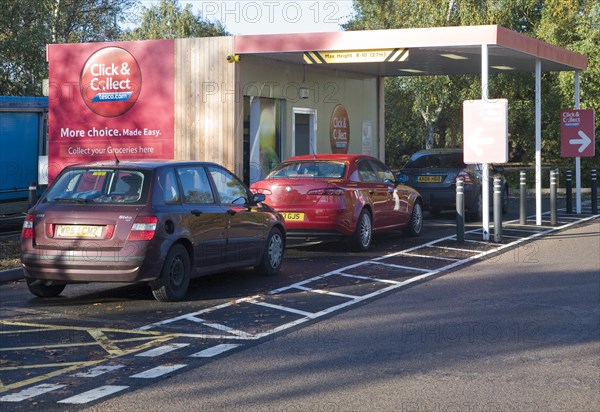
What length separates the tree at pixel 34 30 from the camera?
29.6 metres

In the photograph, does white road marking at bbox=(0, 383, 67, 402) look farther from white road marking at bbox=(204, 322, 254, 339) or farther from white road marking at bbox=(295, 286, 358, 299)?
white road marking at bbox=(295, 286, 358, 299)

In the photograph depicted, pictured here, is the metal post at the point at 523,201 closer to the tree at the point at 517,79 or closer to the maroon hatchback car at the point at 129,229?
the maroon hatchback car at the point at 129,229

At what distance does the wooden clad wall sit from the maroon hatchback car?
24.1 ft


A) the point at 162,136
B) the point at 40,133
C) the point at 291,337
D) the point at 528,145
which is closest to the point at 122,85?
the point at 162,136

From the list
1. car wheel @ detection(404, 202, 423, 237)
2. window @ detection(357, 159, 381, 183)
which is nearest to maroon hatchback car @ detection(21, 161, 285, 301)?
window @ detection(357, 159, 381, 183)

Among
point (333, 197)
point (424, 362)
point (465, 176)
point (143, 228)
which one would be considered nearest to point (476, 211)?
point (465, 176)

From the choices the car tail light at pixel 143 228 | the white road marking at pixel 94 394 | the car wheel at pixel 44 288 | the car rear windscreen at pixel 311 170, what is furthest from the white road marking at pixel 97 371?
the car rear windscreen at pixel 311 170

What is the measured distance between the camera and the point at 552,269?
13094 millimetres

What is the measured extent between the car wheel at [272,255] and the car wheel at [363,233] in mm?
2266

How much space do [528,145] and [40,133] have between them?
2306cm

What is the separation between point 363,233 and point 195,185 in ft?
15.3

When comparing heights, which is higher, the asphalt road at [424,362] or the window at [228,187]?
the window at [228,187]

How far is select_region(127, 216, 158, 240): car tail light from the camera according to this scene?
9.85 m

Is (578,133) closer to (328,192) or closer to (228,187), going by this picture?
(328,192)
